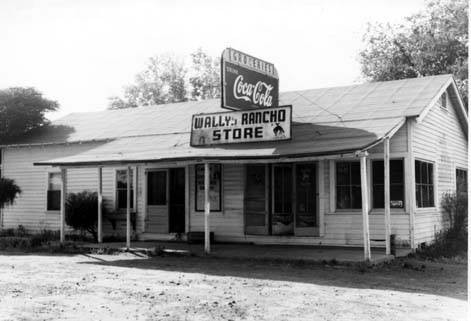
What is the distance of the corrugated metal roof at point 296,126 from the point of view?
1309 cm

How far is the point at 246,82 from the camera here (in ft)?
47.1

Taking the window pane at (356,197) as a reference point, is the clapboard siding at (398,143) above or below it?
above

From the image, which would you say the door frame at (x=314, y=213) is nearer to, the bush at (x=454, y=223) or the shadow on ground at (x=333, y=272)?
the shadow on ground at (x=333, y=272)

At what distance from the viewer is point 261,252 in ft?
44.6

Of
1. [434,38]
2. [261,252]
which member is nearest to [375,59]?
[434,38]

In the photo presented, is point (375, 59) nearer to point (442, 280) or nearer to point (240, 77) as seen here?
point (240, 77)

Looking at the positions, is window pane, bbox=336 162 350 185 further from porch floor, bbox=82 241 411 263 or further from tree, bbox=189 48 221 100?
tree, bbox=189 48 221 100

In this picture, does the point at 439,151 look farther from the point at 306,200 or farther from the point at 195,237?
the point at 195,237

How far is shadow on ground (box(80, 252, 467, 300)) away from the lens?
9.50 meters

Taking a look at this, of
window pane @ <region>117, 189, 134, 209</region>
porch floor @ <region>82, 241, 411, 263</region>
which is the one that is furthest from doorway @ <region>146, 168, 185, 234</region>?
porch floor @ <region>82, 241, 411, 263</region>

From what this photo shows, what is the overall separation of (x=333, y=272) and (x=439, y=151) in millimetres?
7102

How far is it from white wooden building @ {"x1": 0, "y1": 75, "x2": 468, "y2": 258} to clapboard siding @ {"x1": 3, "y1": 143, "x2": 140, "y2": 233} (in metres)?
0.04

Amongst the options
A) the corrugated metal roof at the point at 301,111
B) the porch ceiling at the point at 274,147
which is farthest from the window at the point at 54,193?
the porch ceiling at the point at 274,147

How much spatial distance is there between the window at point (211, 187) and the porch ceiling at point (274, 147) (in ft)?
3.64
